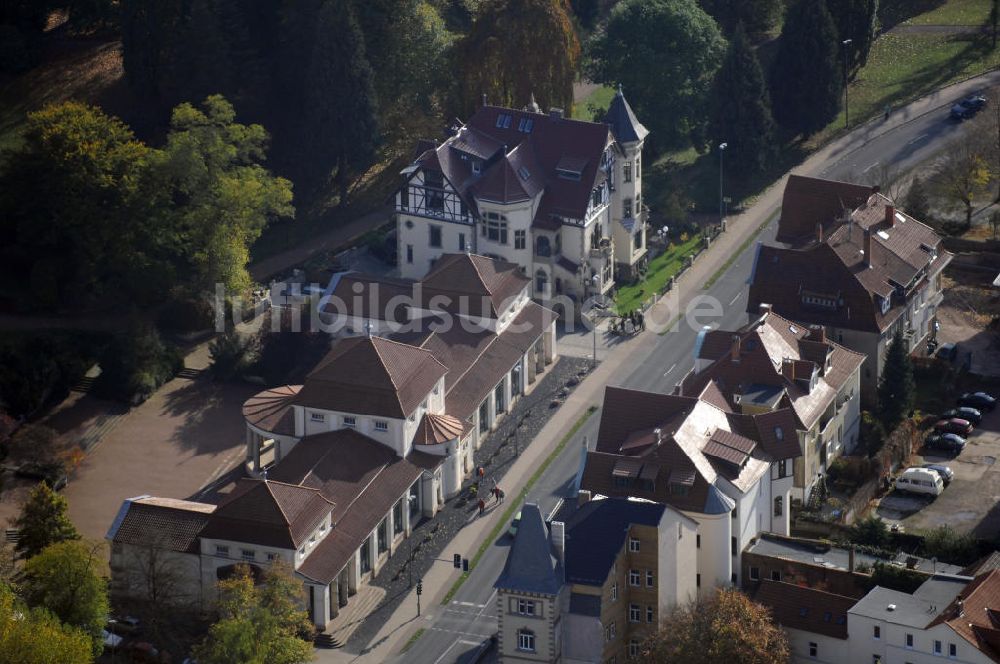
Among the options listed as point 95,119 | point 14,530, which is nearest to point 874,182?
point 95,119

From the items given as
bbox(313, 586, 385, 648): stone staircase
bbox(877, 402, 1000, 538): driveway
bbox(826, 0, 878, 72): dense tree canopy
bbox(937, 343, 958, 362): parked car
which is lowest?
bbox(313, 586, 385, 648): stone staircase

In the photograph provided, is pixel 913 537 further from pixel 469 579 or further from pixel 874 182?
pixel 874 182

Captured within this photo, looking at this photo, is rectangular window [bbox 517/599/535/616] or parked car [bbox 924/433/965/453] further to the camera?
parked car [bbox 924/433/965/453]

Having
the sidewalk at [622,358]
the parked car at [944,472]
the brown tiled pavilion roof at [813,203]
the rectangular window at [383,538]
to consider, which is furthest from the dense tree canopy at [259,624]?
the brown tiled pavilion roof at [813,203]

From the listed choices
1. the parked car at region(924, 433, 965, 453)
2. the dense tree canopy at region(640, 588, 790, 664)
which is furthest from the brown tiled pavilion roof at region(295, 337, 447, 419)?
the parked car at region(924, 433, 965, 453)

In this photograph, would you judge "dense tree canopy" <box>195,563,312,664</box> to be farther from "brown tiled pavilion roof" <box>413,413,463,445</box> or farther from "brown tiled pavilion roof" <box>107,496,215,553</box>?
"brown tiled pavilion roof" <box>413,413,463,445</box>

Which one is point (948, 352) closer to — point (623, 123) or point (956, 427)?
point (956, 427)
